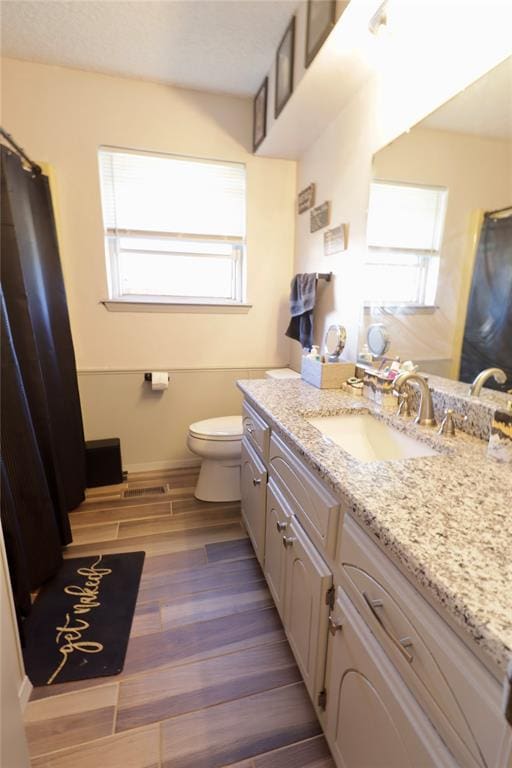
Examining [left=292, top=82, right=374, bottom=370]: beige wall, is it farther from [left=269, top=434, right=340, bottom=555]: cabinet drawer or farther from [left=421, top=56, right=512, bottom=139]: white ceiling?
[left=269, top=434, right=340, bottom=555]: cabinet drawer

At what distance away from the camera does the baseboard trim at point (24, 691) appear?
43.7 inches

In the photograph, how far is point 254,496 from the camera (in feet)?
5.35

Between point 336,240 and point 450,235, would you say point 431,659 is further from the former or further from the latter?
point 336,240

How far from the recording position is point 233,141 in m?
2.35

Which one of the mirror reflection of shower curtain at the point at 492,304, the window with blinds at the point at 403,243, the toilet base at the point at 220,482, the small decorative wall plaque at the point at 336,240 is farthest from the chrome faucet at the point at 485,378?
the toilet base at the point at 220,482

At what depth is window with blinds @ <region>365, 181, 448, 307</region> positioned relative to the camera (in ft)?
4.25

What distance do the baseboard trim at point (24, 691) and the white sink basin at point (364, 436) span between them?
1278 mm

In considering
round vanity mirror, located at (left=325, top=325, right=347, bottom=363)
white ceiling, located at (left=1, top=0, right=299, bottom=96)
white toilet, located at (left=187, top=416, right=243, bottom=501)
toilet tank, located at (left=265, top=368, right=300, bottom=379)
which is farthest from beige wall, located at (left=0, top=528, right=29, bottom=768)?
white ceiling, located at (left=1, top=0, right=299, bottom=96)

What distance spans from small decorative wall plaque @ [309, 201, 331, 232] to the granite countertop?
54.6 inches

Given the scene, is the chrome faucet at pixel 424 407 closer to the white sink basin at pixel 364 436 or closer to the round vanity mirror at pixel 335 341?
the white sink basin at pixel 364 436

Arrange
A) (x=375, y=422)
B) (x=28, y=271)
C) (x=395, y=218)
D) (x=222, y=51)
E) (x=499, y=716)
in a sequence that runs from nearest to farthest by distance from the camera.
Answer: (x=499, y=716), (x=375, y=422), (x=395, y=218), (x=28, y=271), (x=222, y=51)

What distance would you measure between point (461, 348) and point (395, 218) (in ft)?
2.12

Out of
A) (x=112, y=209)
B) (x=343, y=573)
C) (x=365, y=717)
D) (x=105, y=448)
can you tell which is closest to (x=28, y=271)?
(x=112, y=209)

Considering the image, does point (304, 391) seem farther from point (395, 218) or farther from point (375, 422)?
point (395, 218)
